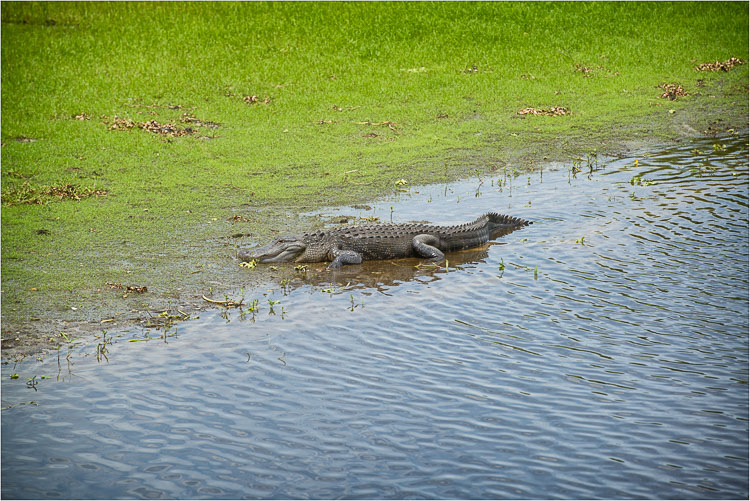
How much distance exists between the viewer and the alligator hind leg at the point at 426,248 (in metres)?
9.77

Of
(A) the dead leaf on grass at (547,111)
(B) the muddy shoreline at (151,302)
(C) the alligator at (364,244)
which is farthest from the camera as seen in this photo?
(A) the dead leaf on grass at (547,111)

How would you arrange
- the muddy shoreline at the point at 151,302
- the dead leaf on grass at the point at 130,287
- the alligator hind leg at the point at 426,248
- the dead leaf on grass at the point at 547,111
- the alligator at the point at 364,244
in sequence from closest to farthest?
the muddy shoreline at the point at 151,302, the dead leaf on grass at the point at 130,287, the alligator at the point at 364,244, the alligator hind leg at the point at 426,248, the dead leaf on grass at the point at 547,111

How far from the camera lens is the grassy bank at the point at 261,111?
9.77m

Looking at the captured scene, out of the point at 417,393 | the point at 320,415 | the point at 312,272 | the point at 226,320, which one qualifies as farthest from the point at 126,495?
the point at 312,272

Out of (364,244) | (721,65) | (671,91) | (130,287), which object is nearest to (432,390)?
(364,244)

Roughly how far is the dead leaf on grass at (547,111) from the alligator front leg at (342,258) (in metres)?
8.22

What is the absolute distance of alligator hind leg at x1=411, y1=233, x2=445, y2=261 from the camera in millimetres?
9766

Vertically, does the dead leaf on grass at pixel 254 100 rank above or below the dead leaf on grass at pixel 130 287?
above

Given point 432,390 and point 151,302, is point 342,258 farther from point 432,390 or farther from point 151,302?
point 432,390

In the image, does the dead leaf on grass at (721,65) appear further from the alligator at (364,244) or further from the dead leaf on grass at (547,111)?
the alligator at (364,244)

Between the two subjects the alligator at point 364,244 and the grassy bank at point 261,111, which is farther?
the grassy bank at point 261,111

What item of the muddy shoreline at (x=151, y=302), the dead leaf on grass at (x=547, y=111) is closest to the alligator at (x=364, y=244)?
the muddy shoreline at (x=151, y=302)

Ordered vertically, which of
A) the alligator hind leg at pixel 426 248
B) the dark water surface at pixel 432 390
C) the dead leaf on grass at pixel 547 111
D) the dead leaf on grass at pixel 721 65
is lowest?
the dark water surface at pixel 432 390

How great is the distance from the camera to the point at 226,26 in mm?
19328
